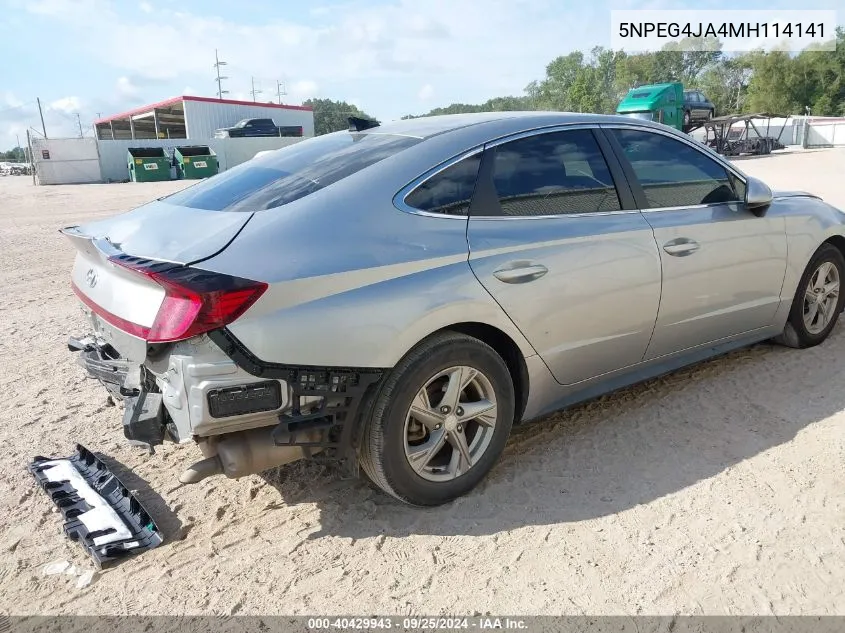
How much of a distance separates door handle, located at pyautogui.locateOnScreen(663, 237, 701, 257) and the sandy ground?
0.91m

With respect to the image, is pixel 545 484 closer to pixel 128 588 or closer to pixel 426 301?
pixel 426 301

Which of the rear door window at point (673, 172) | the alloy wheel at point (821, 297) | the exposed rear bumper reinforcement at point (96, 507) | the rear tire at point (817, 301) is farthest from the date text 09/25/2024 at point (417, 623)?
the alloy wheel at point (821, 297)

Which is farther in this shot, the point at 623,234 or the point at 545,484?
the point at 623,234

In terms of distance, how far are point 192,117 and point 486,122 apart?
43.5 m

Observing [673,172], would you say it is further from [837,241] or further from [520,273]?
[837,241]

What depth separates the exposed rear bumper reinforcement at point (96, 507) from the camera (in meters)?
2.61

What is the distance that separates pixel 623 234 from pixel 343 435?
1769 mm

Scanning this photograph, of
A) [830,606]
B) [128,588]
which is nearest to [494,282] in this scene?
[830,606]

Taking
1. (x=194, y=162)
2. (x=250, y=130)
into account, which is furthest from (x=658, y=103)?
(x=250, y=130)

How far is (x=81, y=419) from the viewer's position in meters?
3.81

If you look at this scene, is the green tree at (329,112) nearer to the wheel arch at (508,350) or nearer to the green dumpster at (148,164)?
the green dumpster at (148,164)

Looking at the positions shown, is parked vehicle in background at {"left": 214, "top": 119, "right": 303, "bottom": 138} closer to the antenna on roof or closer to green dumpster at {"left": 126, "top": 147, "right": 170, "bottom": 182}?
green dumpster at {"left": 126, "top": 147, "right": 170, "bottom": 182}

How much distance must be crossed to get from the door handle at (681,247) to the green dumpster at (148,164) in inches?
1302

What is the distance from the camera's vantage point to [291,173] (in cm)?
299
